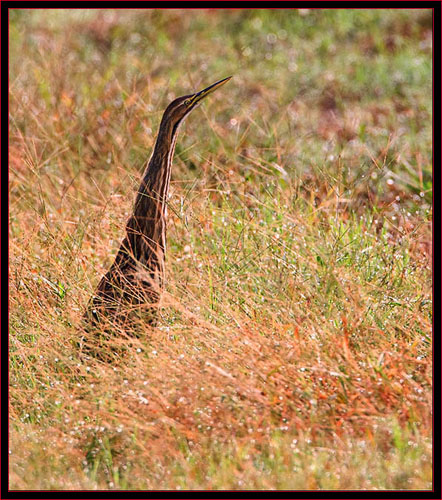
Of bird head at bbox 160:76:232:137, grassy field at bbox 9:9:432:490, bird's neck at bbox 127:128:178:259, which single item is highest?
bird head at bbox 160:76:232:137

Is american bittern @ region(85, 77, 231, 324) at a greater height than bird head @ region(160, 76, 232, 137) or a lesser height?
lesser

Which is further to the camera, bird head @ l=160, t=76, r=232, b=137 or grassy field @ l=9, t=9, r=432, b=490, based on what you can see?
bird head @ l=160, t=76, r=232, b=137

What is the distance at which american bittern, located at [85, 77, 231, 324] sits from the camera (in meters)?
3.62

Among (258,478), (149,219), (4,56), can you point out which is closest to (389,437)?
(258,478)

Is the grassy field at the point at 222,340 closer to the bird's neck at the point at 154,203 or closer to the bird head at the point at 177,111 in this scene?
the bird's neck at the point at 154,203

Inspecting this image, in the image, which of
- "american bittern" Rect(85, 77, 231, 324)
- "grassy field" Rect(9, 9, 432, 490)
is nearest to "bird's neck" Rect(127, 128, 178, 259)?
"american bittern" Rect(85, 77, 231, 324)

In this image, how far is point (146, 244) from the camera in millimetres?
3635

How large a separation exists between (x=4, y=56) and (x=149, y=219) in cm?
111

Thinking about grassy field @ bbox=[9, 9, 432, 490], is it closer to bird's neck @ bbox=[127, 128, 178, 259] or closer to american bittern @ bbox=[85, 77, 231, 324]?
american bittern @ bbox=[85, 77, 231, 324]

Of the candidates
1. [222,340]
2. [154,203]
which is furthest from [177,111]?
[222,340]

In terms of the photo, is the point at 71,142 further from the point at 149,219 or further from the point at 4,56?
the point at 149,219

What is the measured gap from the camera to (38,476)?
2.99 m

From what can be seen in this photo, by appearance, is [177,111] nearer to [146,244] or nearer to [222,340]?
[146,244]

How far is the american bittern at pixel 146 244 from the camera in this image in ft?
11.9
